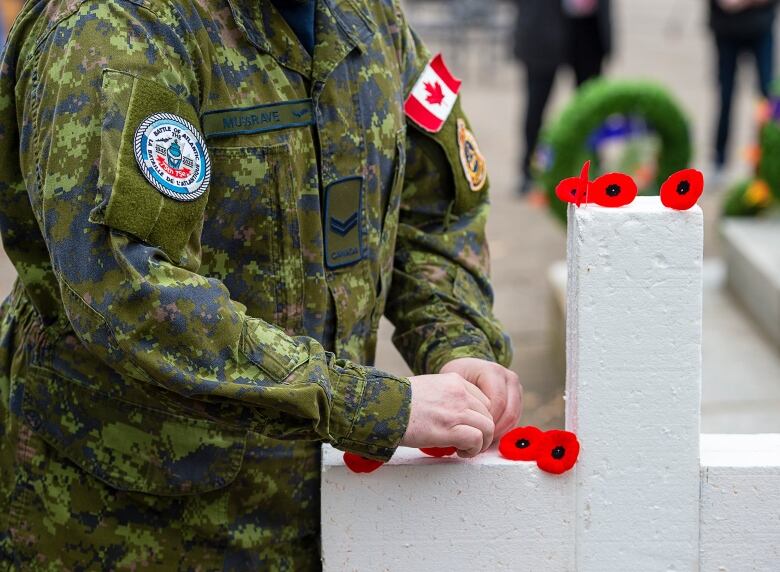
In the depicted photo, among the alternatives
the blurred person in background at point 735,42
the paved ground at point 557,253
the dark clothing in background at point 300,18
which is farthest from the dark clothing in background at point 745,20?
the dark clothing in background at point 300,18

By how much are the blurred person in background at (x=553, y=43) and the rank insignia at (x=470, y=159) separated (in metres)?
5.70

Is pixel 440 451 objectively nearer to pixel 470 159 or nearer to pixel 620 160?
pixel 470 159

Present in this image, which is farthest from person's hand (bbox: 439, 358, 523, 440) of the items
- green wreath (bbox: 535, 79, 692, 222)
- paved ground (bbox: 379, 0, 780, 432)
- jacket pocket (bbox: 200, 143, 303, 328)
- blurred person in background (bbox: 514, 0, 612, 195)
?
blurred person in background (bbox: 514, 0, 612, 195)

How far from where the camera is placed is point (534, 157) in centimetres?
780

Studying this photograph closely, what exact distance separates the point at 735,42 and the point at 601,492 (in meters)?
6.84

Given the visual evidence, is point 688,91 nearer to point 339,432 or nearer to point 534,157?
point 534,157

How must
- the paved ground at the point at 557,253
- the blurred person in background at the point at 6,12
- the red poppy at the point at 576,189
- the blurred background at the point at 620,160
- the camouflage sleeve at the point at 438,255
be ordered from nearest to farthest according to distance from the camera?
the red poppy at the point at 576,189, the camouflage sleeve at the point at 438,255, the paved ground at the point at 557,253, the blurred background at the point at 620,160, the blurred person in background at the point at 6,12

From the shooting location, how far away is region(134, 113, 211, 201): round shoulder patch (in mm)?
1430

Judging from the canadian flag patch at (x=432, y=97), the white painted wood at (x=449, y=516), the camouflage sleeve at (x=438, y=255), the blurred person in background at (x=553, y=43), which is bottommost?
the white painted wood at (x=449, y=516)

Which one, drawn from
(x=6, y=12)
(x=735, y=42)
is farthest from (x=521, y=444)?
(x=6, y=12)

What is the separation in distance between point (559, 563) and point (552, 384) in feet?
10.7

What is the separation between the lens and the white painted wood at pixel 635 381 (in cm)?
150

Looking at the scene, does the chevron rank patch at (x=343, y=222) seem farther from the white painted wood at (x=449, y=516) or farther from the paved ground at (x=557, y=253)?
the paved ground at (x=557, y=253)

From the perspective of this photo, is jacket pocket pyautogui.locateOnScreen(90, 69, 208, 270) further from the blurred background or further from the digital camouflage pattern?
the blurred background
